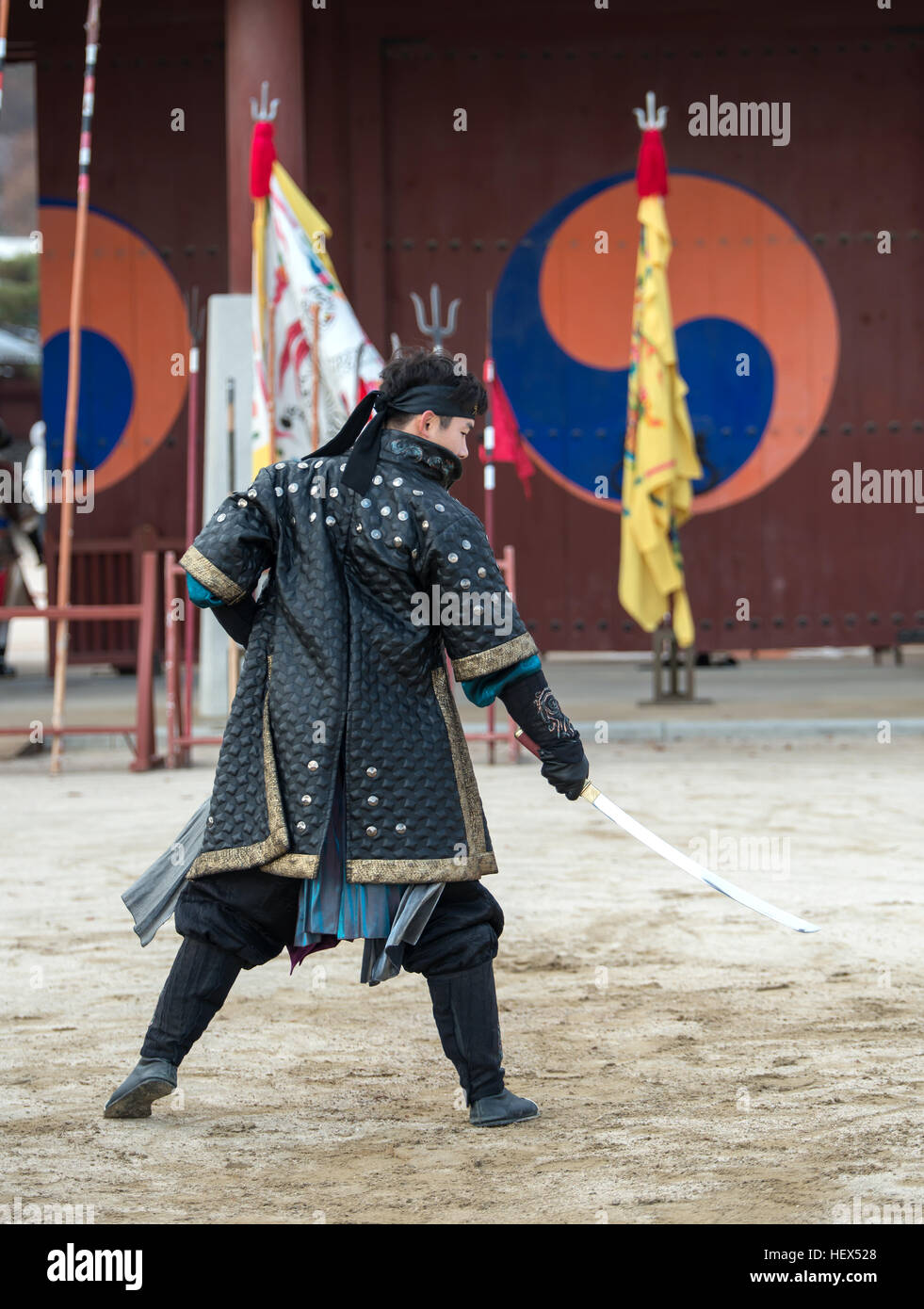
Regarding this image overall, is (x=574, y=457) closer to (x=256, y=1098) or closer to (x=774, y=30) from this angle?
(x=774, y=30)

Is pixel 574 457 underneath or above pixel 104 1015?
above

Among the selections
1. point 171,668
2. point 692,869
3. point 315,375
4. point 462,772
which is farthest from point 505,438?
point 462,772

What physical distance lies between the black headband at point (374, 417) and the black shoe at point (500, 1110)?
47.3 inches

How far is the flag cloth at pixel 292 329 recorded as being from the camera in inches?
317

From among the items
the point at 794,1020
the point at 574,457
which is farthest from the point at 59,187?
the point at 794,1020

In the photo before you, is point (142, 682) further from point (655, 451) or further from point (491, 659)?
point (491, 659)

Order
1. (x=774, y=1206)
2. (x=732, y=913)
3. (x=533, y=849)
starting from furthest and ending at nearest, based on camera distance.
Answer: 1. (x=533, y=849)
2. (x=732, y=913)
3. (x=774, y=1206)

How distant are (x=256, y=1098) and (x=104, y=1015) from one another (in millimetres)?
782

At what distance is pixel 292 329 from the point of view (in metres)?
8.27

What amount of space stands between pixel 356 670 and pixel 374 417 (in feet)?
1.79

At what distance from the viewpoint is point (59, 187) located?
12.5 metres

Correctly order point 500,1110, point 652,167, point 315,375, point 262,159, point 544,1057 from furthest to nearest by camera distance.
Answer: point 652,167, point 262,159, point 315,375, point 544,1057, point 500,1110

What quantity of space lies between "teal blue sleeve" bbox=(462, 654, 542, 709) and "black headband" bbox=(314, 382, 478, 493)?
0.44 meters

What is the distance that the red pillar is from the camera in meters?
9.86
